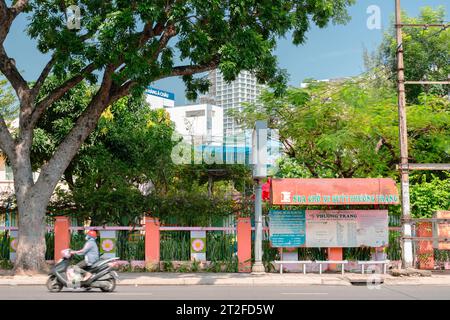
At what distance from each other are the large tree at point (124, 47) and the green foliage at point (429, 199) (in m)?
6.19

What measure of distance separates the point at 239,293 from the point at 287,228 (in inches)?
220

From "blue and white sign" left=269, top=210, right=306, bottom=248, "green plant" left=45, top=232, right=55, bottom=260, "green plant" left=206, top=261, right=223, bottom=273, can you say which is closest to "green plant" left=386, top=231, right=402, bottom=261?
"blue and white sign" left=269, top=210, right=306, bottom=248

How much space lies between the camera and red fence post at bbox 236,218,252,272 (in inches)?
708

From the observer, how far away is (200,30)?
15023mm

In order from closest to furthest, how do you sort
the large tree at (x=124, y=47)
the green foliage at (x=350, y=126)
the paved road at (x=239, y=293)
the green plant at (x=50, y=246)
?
1. the paved road at (x=239, y=293)
2. the large tree at (x=124, y=47)
3. the green plant at (x=50, y=246)
4. the green foliage at (x=350, y=126)

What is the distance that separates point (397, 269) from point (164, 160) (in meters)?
11.1

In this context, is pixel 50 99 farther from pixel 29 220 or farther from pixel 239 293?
pixel 239 293

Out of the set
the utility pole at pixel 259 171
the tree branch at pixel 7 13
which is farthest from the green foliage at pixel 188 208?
the tree branch at pixel 7 13

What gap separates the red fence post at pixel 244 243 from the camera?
59.0ft

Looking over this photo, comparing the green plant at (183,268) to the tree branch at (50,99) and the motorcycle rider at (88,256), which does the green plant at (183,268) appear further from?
the tree branch at (50,99)

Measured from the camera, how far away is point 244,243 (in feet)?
59.4

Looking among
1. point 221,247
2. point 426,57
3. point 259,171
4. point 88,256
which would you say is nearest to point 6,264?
point 221,247

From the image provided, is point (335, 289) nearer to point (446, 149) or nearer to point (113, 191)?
point (113, 191)
